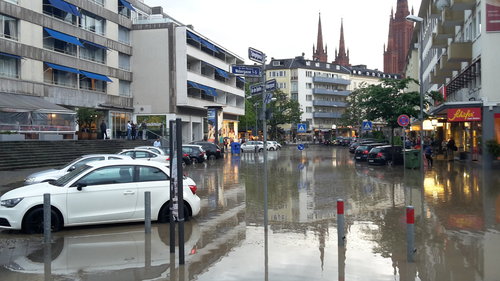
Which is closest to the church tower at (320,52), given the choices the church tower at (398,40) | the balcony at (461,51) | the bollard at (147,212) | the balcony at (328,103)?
the church tower at (398,40)

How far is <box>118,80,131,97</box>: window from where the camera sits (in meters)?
52.2

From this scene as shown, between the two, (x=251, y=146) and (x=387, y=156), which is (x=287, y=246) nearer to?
(x=387, y=156)

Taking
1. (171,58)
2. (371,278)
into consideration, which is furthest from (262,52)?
(171,58)

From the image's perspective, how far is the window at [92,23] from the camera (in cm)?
4524

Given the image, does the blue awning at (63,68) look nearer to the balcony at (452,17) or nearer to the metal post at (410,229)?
the balcony at (452,17)

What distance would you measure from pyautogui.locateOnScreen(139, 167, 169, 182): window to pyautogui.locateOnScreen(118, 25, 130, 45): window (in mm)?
43934

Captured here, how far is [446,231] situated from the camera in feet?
32.7

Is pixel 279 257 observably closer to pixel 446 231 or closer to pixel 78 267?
pixel 78 267

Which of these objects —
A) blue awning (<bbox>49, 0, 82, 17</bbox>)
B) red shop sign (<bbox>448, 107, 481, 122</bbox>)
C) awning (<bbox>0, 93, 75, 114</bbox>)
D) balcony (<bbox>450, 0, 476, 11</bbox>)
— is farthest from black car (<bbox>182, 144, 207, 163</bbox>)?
balcony (<bbox>450, 0, 476, 11</bbox>)

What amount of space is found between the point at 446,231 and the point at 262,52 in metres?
5.29

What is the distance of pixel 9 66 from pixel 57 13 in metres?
7.54

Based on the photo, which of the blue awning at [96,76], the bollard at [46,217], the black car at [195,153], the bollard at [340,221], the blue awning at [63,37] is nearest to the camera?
the bollard at [340,221]

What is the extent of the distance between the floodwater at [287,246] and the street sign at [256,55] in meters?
3.48

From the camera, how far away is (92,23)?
46594mm
